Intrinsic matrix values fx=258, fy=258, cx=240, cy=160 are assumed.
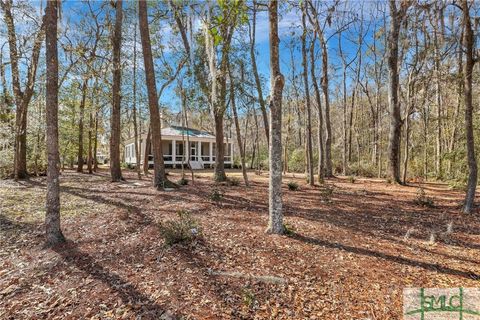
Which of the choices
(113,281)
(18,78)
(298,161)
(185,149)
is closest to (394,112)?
(298,161)

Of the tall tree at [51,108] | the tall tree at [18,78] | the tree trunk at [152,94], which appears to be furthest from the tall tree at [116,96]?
the tall tree at [51,108]

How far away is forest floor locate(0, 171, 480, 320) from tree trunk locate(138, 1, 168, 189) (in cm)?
280

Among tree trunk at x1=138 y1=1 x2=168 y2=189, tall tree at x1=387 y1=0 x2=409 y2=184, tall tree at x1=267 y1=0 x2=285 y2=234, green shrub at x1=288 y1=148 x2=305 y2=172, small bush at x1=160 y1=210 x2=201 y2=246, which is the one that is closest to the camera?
small bush at x1=160 y1=210 x2=201 y2=246

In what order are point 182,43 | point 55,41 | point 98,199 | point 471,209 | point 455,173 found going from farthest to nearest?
point 182,43
point 455,173
point 98,199
point 471,209
point 55,41

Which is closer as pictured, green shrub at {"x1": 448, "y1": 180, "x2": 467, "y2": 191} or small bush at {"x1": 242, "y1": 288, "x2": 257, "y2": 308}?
small bush at {"x1": 242, "y1": 288, "x2": 257, "y2": 308}

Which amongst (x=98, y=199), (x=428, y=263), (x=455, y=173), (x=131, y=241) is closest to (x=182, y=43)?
(x=98, y=199)

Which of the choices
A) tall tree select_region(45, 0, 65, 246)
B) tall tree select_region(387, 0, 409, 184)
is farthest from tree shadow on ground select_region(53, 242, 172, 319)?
tall tree select_region(387, 0, 409, 184)

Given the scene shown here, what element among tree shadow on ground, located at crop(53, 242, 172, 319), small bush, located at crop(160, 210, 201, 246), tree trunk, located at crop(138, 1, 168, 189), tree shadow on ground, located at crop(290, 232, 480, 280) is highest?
tree trunk, located at crop(138, 1, 168, 189)

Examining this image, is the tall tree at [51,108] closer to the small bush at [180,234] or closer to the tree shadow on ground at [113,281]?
the tree shadow on ground at [113,281]

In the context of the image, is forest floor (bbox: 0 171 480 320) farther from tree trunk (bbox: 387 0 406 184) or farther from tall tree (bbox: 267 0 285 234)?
tree trunk (bbox: 387 0 406 184)

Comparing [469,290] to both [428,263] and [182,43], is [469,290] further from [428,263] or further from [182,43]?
[182,43]

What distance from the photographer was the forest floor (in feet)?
9.46

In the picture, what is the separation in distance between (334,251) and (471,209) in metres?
5.15

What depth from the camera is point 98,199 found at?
798cm
